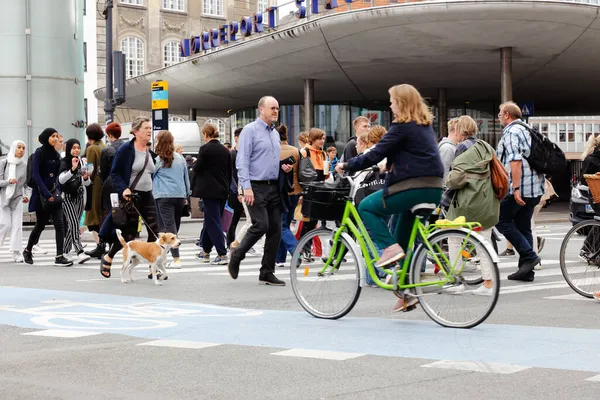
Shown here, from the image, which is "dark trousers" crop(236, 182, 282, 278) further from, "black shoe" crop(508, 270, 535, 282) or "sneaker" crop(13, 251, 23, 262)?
"sneaker" crop(13, 251, 23, 262)

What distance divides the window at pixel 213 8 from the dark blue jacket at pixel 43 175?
171 feet

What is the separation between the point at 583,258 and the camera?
917 centimetres

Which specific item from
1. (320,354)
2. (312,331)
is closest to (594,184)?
(312,331)

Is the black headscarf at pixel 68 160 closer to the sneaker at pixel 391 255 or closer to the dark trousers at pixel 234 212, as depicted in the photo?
the dark trousers at pixel 234 212

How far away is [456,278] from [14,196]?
9.37 m

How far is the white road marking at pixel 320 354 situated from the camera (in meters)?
6.23

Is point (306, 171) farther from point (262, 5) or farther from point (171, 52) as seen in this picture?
point (262, 5)

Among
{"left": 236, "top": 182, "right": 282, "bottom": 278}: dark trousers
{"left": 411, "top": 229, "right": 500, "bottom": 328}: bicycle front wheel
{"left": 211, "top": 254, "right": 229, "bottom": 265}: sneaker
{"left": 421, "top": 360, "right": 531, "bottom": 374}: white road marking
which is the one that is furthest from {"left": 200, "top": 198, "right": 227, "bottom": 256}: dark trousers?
{"left": 421, "top": 360, "right": 531, "bottom": 374}: white road marking

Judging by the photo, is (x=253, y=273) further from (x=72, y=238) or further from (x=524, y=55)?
(x=524, y=55)

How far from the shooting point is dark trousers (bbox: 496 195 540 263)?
432 inches

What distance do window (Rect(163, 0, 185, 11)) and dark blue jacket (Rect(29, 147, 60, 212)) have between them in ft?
166

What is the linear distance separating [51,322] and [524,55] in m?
25.4

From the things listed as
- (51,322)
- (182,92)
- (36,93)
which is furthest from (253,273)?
(182,92)

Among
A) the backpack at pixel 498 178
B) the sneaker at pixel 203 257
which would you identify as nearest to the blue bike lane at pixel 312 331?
the backpack at pixel 498 178
